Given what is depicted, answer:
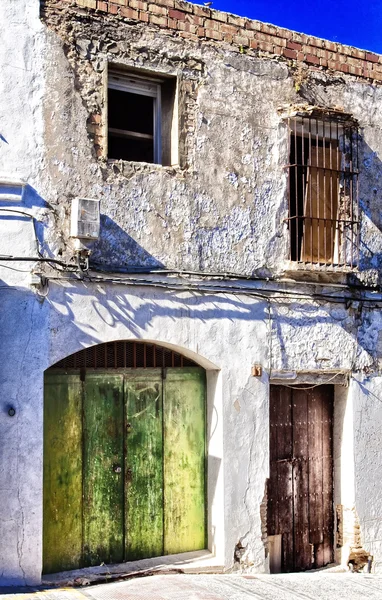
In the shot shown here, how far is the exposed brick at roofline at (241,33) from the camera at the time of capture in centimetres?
844

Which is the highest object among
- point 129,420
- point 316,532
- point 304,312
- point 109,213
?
point 109,213

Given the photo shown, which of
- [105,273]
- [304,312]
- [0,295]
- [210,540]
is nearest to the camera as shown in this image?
[0,295]

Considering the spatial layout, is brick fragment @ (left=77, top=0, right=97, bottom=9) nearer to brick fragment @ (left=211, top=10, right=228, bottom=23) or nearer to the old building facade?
the old building facade

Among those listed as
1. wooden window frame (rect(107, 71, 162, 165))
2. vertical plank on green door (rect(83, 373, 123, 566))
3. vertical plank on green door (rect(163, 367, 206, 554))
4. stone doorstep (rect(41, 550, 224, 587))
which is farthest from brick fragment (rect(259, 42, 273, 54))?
stone doorstep (rect(41, 550, 224, 587))

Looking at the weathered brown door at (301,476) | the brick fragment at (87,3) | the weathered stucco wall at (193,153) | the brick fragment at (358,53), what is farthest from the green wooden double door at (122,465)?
the brick fragment at (358,53)

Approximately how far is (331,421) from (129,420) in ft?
9.23

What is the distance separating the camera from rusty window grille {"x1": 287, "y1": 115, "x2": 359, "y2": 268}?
31.3 ft

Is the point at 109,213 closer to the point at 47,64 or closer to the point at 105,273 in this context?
the point at 105,273

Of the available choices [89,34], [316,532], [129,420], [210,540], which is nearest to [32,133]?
[89,34]

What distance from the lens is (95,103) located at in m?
8.14

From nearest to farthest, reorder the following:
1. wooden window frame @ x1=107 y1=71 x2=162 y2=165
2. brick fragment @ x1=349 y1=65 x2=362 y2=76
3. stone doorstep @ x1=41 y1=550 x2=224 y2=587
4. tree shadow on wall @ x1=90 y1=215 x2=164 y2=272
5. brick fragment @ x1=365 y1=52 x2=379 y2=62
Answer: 1. stone doorstep @ x1=41 y1=550 x2=224 y2=587
2. tree shadow on wall @ x1=90 y1=215 x2=164 y2=272
3. wooden window frame @ x1=107 y1=71 x2=162 y2=165
4. brick fragment @ x1=349 y1=65 x2=362 y2=76
5. brick fragment @ x1=365 y1=52 x2=379 y2=62

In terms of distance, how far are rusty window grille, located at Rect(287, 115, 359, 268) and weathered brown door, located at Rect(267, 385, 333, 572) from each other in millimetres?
1668

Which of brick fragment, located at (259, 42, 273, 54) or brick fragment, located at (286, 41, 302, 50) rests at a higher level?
brick fragment, located at (286, 41, 302, 50)

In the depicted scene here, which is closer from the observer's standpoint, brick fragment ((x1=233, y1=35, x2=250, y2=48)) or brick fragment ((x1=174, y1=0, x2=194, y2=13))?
brick fragment ((x1=174, y1=0, x2=194, y2=13))
